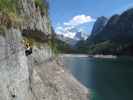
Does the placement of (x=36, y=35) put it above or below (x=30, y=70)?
above

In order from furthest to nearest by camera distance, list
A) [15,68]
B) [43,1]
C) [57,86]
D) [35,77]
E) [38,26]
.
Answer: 1. [43,1]
2. [38,26]
3. [57,86]
4. [35,77]
5. [15,68]

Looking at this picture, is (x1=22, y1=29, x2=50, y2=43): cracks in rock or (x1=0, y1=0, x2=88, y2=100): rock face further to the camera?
(x1=22, y1=29, x2=50, y2=43): cracks in rock

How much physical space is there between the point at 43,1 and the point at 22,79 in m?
22.8

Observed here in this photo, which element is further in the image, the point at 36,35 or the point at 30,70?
the point at 36,35

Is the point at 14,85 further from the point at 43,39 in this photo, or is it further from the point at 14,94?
the point at 43,39

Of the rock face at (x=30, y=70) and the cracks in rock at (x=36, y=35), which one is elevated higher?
the cracks in rock at (x=36, y=35)

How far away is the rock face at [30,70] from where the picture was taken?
56.9ft

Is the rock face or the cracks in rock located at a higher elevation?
the cracks in rock

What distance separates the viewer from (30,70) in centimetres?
2462

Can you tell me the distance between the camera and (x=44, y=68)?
3359 centimetres

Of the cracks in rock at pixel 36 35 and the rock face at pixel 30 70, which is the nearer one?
the rock face at pixel 30 70

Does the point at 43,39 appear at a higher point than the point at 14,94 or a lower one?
higher

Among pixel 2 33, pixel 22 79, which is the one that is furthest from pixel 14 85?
pixel 2 33

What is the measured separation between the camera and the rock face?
17.3 m
